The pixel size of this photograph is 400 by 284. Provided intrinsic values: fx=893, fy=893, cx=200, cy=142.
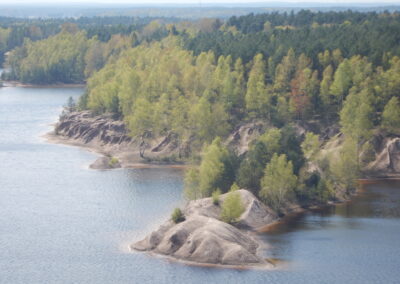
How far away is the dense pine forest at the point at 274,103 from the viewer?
282ft

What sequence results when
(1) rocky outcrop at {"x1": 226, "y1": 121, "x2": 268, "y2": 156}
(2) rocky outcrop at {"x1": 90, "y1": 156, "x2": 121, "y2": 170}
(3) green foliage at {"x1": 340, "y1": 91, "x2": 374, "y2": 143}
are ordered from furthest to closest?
1. (1) rocky outcrop at {"x1": 226, "y1": 121, "x2": 268, "y2": 156}
2. (2) rocky outcrop at {"x1": 90, "y1": 156, "x2": 121, "y2": 170}
3. (3) green foliage at {"x1": 340, "y1": 91, "x2": 374, "y2": 143}

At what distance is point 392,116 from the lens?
342 feet

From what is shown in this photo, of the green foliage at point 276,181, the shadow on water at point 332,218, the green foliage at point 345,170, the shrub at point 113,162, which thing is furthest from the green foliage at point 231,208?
the shrub at point 113,162

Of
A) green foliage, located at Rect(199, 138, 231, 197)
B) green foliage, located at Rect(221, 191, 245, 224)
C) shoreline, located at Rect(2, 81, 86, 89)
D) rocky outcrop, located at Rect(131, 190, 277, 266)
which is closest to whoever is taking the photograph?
rocky outcrop, located at Rect(131, 190, 277, 266)

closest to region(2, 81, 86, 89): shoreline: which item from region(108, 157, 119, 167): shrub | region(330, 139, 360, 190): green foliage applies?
region(108, 157, 119, 167): shrub

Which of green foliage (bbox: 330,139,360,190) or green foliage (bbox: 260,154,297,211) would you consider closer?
green foliage (bbox: 260,154,297,211)

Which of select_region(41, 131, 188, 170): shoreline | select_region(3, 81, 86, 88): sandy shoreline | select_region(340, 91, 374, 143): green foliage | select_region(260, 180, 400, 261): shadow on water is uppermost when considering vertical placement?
select_region(340, 91, 374, 143): green foliage

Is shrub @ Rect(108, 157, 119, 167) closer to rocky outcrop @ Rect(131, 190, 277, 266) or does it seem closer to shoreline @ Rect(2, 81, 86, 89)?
rocky outcrop @ Rect(131, 190, 277, 266)

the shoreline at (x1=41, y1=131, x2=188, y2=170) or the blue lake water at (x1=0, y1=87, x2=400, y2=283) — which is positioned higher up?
the blue lake water at (x1=0, y1=87, x2=400, y2=283)

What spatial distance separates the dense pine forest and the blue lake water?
4.88 meters

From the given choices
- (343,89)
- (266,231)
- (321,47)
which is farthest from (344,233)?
(321,47)

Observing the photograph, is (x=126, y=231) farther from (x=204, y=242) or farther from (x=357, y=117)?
(x=357, y=117)

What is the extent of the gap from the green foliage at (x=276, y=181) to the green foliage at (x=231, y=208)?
6.25 meters

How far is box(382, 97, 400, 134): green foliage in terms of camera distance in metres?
104
